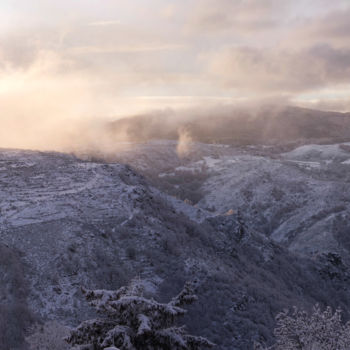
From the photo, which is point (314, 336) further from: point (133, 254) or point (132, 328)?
point (133, 254)

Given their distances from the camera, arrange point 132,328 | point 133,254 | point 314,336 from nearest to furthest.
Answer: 1. point 132,328
2. point 314,336
3. point 133,254

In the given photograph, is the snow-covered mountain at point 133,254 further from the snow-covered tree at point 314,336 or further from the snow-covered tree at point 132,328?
the snow-covered tree at point 132,328

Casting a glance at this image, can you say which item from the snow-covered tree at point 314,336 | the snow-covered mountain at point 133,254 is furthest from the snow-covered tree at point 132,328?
the snow-covered mountain at point 133,254

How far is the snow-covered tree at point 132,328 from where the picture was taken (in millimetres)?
10919

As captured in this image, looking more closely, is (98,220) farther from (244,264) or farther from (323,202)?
(323,202)

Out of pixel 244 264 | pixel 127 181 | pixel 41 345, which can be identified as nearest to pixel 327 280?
pixel 244 264

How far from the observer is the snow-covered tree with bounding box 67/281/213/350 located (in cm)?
1092

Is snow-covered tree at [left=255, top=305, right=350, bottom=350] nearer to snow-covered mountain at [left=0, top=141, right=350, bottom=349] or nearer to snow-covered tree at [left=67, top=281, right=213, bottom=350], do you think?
snow-covered tree at [left=67, top=281, right=213, bottom=350]

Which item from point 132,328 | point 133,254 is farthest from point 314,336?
point 133,254

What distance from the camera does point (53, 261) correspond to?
21.0 meters

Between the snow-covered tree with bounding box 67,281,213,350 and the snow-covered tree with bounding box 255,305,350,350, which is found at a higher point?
the snow-covered tree with bounding box 67,281,213,350

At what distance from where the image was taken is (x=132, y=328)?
11.2 m

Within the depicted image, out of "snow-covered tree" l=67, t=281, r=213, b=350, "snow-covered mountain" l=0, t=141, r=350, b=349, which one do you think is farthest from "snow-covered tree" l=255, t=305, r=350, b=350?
"snow-covered mountain" l=0, t=141, r=350, b=349

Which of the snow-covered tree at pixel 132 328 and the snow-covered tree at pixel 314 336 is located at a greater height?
the snow-covered tree at pixel 132 328
